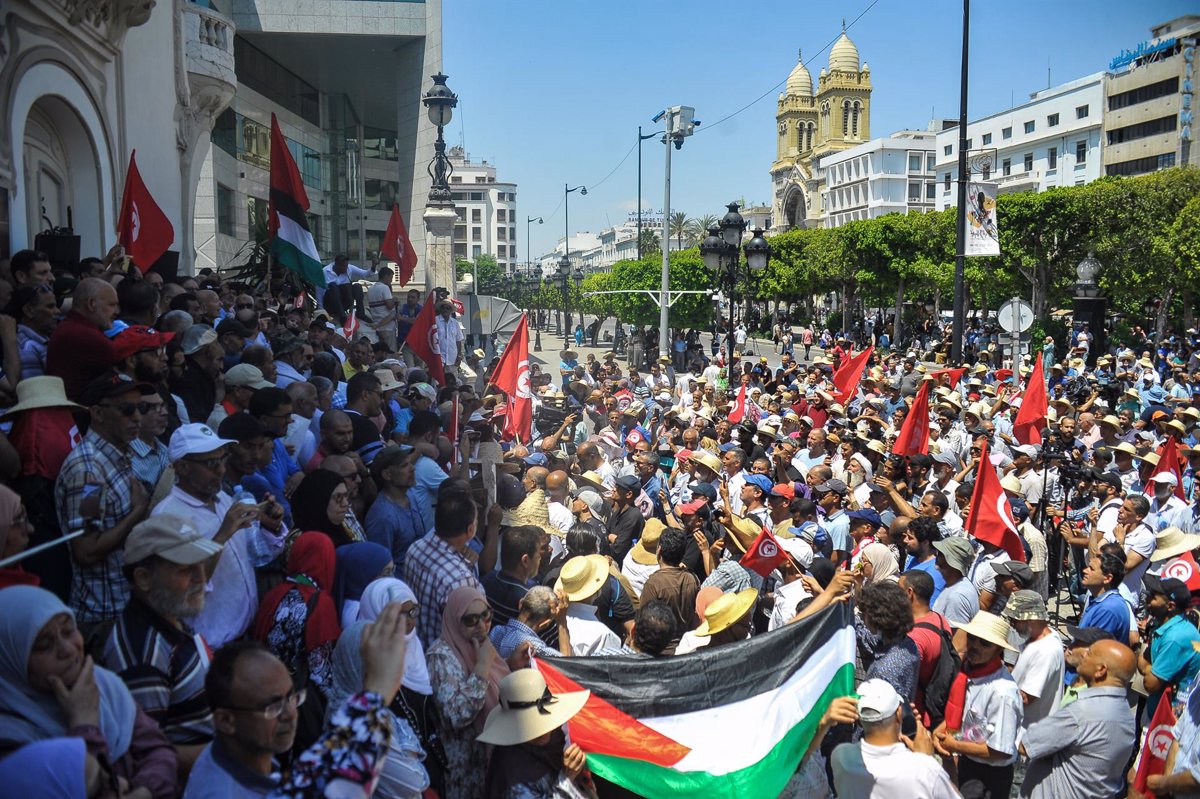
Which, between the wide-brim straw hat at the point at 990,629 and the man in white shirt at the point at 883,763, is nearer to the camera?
the man in white shirt at the point at 883,763

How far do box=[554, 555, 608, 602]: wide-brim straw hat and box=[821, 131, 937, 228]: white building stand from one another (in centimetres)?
10683

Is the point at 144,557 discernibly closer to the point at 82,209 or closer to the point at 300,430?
the point at 300,430

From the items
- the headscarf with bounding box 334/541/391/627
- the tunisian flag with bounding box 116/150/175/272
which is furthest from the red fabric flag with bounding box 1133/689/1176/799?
the tunisian flag with bounding box 116/150/175/272

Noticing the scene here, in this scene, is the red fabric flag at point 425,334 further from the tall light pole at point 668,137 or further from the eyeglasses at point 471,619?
the tall light pole at point 668,137

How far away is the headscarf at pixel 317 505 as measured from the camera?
4602mm

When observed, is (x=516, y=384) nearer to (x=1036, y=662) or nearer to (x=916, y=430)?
(x=916, y=430)

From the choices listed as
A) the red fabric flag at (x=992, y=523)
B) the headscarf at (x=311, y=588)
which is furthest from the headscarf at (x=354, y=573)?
the red fabric flag at (x=992, y=523)

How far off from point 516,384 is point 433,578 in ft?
21.0

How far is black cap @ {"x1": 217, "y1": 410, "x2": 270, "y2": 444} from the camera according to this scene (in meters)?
4.78

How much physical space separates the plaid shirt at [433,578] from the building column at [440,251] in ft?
51.6

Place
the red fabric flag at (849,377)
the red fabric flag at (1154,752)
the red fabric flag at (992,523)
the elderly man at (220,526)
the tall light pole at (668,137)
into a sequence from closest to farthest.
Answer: the elderly man at (220,526)
the red fabric flag at (1154,752)
the red fabric flag at (992,523)
the red fabric flag at (849,377)
the tall light pole at (668,137)

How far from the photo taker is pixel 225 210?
29312 mm

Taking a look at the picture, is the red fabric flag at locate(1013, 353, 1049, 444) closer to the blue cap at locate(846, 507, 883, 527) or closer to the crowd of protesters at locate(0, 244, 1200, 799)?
the crowd of protesters at locate(0, 244, 1200, 799)

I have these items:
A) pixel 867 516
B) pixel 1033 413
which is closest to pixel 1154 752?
pixel 867 516
